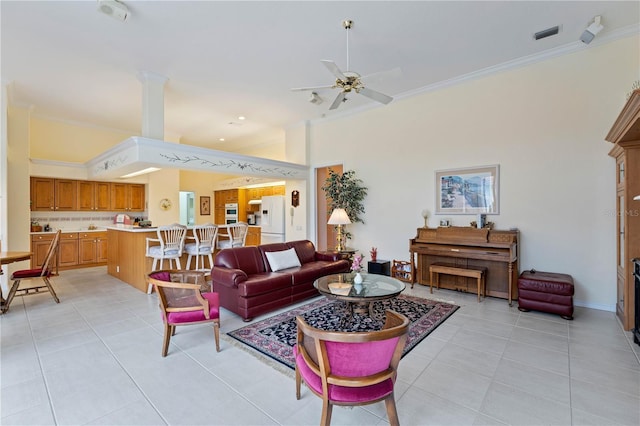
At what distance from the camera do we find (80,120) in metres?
6.86

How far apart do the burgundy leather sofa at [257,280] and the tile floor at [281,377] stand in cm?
31

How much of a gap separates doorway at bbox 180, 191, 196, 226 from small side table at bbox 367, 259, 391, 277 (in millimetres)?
6744

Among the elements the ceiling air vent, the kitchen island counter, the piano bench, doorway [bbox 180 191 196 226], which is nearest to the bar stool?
the kitchen island counter

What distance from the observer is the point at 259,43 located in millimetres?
3875

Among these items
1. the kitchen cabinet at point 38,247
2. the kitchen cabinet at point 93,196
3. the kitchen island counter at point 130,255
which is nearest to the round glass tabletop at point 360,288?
the kitchen island counter at point 130,255

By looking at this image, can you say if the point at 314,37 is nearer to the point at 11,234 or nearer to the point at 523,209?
the point at 523,209

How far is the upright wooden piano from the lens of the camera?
165 inches

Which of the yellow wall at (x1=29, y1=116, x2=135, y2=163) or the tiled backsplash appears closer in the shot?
the yellow wall at (x1=29, y1=116, x2=135, y2=163)

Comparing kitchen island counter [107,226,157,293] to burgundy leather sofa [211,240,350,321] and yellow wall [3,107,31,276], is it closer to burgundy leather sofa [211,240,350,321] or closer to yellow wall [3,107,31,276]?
yellow wall [3,107,31,276]

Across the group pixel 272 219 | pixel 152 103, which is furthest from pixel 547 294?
pixel 152 103

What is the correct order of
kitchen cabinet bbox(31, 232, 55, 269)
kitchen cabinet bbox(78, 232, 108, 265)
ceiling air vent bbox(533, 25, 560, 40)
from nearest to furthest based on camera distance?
ceiling air vent bbox(533, 25, 560, 40) < kitchen cabinet bbox(31, 232, 55, 269) < kitchen cabinet bbox(78, 232, 108, 265)

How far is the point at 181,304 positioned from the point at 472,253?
3.97 m

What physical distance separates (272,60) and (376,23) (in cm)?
161

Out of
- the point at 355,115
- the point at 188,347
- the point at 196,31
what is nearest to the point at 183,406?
the point at 188,347
